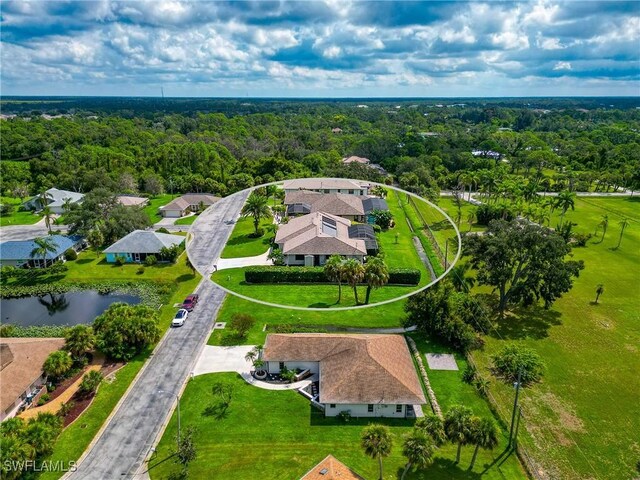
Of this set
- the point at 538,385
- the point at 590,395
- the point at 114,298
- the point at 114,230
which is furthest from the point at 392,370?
the point at 114,230

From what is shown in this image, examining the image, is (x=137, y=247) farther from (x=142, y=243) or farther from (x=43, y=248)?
(x=43, y=248)

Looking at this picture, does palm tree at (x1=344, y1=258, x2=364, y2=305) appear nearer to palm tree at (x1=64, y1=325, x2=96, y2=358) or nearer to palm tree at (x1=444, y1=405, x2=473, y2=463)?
palm tree at (x1=444, y1=405, x2=473, y2=463)

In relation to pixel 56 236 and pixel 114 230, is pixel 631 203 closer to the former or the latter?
pixel 114 230

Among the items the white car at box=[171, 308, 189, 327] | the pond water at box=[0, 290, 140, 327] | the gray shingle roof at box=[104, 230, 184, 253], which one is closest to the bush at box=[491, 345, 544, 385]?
the white car at box=[171, 308, 189, 327]

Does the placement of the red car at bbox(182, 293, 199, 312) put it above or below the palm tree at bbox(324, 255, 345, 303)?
below

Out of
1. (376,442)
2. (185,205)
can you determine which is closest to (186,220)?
(185,205)

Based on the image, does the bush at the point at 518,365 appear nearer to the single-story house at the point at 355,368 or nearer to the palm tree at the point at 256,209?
the single-story house at the point at 355,368
